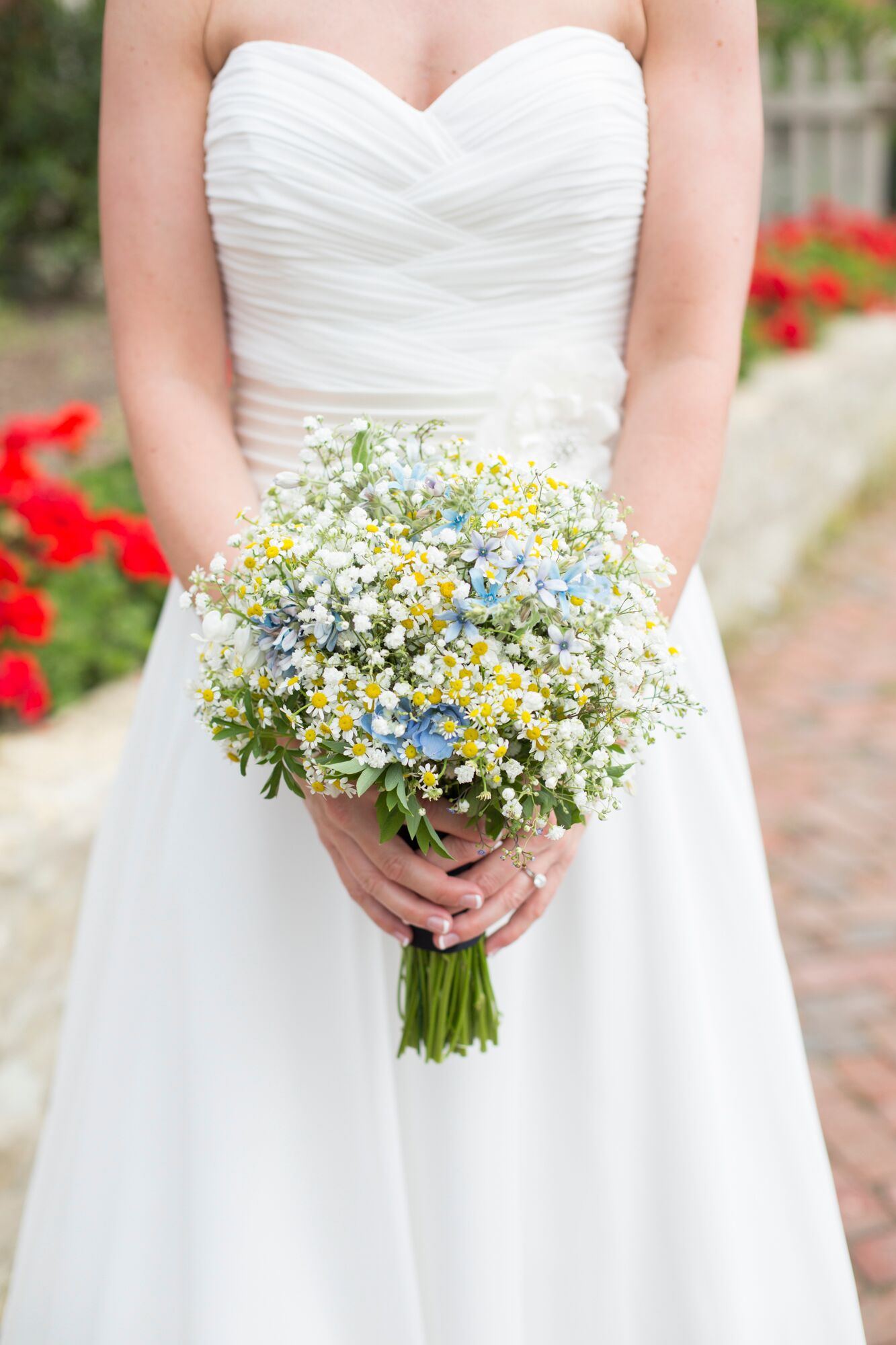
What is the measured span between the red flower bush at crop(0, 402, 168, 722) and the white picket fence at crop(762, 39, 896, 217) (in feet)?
31.4

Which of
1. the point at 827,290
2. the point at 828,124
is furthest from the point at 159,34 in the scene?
the point at 828,124

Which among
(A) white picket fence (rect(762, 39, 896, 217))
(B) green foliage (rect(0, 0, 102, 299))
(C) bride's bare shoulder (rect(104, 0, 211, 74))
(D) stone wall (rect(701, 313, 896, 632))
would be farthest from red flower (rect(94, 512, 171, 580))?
(A) white picket fence (rect(762, 39, 896, 217))

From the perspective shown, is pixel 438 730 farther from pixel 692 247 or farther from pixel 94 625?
pixel 94 625

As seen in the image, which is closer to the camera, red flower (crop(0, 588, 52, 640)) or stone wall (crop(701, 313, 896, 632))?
red flower (crop(0, 588, 52, 640))

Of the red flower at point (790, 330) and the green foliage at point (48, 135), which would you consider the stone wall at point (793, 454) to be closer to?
the red flower at point (790, 330)

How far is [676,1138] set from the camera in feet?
6.27

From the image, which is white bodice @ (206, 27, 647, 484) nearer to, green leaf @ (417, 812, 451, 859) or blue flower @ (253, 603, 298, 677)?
blue flower @ (253, 603, 298, 677)

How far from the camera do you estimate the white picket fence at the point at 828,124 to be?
36.7 ft

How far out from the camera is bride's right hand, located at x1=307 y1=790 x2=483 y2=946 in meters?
1.58

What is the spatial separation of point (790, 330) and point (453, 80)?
6.04 metres

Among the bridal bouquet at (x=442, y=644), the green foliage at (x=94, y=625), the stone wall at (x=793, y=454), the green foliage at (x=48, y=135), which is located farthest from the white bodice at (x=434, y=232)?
the green foliage at (x=48, y=135)

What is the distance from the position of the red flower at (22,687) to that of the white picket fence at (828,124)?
10221mm

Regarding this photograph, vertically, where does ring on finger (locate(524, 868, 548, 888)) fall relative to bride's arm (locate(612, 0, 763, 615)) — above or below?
below

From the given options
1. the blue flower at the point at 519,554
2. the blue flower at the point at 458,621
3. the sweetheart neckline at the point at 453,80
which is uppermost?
the sweetheart neckline at the point at 453,80
